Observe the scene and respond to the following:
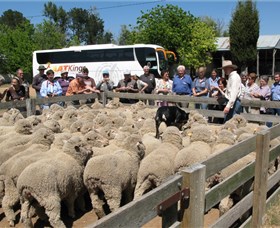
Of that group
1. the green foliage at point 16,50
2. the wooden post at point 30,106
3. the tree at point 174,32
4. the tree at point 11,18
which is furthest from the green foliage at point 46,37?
the wooden post at point 30,106

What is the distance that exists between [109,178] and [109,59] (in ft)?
77.3

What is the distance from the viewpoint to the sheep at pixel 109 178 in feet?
14.8

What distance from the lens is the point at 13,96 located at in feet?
31.4

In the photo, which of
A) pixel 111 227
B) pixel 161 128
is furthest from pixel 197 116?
pixel 111 227

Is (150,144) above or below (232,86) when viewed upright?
below

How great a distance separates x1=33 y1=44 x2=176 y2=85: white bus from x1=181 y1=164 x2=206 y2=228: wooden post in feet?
71.4

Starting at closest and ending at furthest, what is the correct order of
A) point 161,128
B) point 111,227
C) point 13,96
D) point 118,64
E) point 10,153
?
point 111,227, point 10,153, point 161,128, point 13,96, point 118,64

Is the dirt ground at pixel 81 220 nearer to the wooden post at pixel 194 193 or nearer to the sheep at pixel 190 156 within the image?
the sheep at pixel 190 156

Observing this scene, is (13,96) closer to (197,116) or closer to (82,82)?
(82,82)

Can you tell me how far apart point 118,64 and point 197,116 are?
19518 millimetres

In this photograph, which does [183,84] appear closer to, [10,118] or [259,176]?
[10,118]

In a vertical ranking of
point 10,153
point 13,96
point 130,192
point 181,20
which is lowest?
point 130,192

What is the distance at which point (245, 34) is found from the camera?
36.9 meters

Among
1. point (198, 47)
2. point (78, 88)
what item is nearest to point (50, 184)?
point (78, 88)
